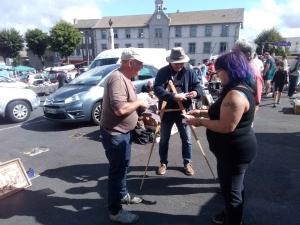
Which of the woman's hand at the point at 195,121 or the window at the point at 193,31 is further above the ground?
the window at the point at 193,31

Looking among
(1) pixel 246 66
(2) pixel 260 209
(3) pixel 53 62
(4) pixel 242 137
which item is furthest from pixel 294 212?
(3) pixel 53 62

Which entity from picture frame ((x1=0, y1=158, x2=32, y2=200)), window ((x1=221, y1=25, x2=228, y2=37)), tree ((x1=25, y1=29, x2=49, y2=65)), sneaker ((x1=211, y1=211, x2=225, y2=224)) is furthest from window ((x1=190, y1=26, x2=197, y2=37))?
sneaker ((x1=211, y1=211, x2=225, y2=224))

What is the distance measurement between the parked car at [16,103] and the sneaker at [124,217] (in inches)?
244

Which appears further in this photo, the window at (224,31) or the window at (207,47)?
the window at (207,47)

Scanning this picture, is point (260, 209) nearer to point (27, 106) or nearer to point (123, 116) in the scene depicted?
point (123, 116)

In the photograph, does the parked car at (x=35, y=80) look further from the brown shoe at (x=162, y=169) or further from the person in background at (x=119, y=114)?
the person in background at (x=119, y=114)

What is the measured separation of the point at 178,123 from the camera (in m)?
3.61

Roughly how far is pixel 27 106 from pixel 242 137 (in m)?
7.52

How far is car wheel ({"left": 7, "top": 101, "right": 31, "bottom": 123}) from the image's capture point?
738 centimetres

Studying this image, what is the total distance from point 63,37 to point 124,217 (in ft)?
162

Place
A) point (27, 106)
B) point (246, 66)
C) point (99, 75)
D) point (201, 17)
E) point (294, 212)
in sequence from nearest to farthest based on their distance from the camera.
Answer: point (246, 66)
point (294, 212)
point (99, 75)
point (27, 106)
point (201, 17)

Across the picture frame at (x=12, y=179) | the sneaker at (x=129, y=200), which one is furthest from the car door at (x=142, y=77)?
the sneaker at (x=129, y=200)

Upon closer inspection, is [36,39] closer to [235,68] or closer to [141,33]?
[141,33]

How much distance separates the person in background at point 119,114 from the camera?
7.53 ft
